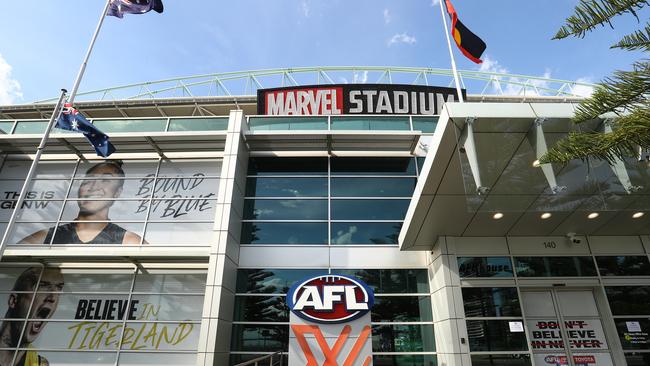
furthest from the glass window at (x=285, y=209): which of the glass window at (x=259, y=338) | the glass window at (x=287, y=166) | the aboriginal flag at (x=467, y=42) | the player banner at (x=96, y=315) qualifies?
the aboriginal flag at (x=467, y=42)

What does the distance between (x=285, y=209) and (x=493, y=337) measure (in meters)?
7.68

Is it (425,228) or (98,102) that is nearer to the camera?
(425,228)

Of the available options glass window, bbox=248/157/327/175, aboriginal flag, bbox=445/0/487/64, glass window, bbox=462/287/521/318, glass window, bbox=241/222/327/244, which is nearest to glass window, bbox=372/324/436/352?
glass window, bbox=462/287/521/318

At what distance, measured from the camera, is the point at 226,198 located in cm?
1173

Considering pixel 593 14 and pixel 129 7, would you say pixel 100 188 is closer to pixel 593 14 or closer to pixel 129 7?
pixel 129 7

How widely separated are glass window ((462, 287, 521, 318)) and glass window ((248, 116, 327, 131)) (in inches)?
303

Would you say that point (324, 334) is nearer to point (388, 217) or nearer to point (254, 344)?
point (254, 344)

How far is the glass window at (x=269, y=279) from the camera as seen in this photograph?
1174 centimetres

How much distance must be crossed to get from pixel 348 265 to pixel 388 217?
7.63ft

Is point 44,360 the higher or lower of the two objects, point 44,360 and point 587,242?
the lower

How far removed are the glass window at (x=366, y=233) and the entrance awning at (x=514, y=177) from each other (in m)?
2.51

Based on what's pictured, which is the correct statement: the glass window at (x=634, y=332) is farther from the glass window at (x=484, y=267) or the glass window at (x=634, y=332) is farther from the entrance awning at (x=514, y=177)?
the glass window at (x=484, y=267)

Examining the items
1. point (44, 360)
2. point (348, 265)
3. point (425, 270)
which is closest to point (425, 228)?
point (425, 270)

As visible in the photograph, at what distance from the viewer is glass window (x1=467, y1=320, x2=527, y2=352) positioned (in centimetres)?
973
